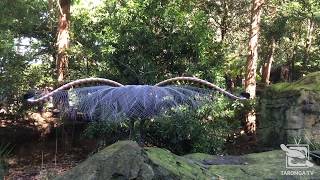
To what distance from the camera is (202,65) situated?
872cm

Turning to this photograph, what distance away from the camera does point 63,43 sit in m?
10.8

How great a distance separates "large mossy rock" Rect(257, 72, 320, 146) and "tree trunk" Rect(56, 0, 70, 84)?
478 cm

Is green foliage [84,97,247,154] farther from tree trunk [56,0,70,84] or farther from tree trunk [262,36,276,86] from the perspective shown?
tree trunk [262,36,276,86]

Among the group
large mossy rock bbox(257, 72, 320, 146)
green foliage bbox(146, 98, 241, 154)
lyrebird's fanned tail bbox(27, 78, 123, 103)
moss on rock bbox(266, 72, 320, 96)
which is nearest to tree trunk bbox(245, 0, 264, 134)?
large mossy rock bbox(257, 72, 320, 146)

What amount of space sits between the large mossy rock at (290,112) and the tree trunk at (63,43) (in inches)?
188

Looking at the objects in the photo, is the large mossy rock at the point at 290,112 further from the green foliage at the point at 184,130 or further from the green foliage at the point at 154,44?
the green foliage at the point at 154,44

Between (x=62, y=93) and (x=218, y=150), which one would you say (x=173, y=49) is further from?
(x=62, y=93)

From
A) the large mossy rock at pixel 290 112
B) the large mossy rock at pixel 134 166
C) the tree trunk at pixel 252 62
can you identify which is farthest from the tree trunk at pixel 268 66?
the large mossy rock at pixel 134 166

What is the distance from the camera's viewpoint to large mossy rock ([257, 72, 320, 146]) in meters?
7.95

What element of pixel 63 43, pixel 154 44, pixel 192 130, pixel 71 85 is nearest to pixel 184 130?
pixel 192 130

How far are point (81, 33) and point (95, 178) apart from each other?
25.6 ft

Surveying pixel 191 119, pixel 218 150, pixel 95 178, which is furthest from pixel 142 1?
pixel 95 178

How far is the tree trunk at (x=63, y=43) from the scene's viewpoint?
10.7 meters

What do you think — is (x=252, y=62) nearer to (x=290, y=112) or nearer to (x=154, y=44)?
(x=290, y=112)
